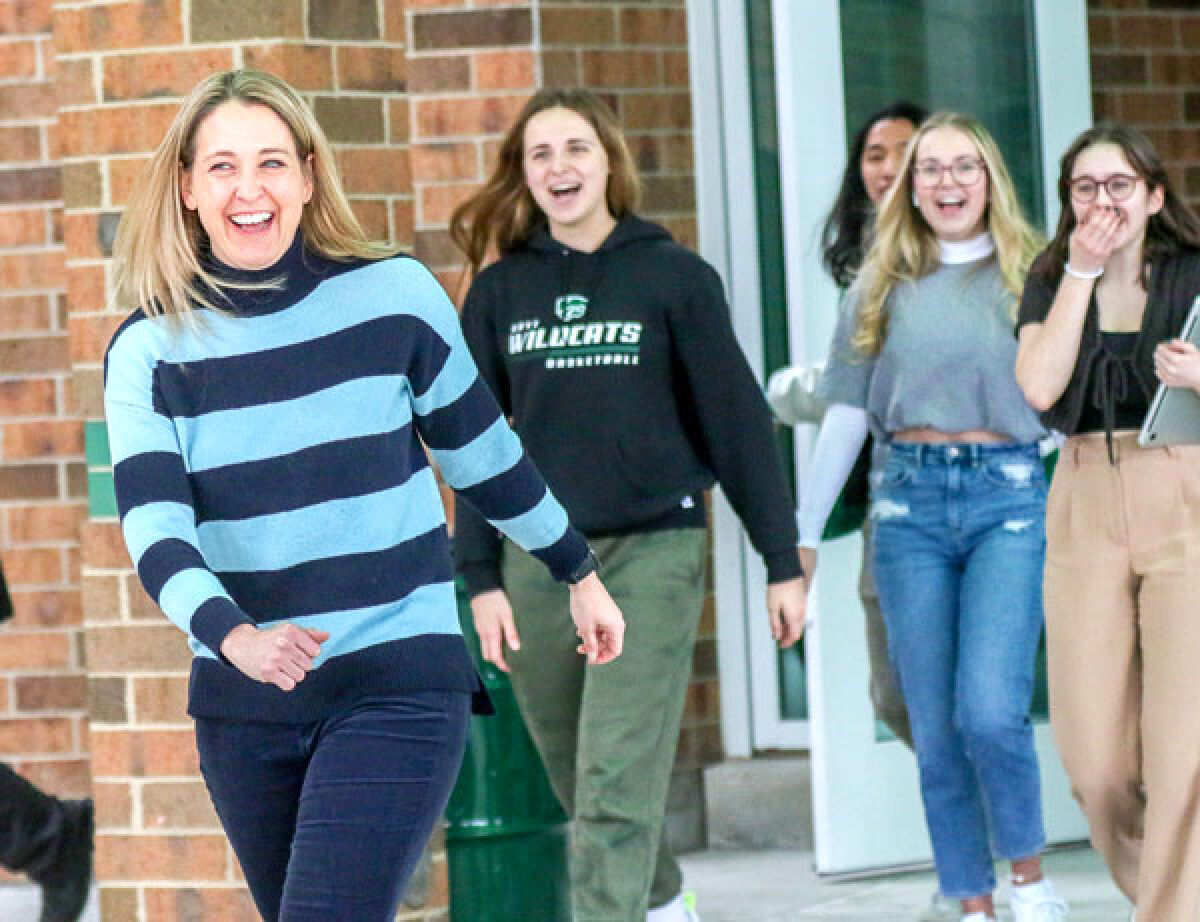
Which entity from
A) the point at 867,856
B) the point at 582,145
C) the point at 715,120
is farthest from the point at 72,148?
the point at 867,856

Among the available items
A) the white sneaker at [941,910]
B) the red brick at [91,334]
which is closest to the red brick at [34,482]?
the red brick at [91,334]

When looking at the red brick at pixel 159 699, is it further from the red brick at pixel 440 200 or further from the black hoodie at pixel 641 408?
the red brick at pixel 440 200

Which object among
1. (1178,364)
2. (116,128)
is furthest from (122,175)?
(1178,364)

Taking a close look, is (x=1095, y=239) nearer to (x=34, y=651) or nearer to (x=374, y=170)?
(x=374, y=170)

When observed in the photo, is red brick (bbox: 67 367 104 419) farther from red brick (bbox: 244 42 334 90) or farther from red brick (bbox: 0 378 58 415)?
red brick (bbox: 0 378 58 415)

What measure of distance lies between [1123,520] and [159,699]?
1878 millimetres

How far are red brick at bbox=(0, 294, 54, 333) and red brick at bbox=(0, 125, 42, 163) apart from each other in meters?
0.36

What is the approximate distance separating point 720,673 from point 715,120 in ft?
4.94

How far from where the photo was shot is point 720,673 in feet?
21.2

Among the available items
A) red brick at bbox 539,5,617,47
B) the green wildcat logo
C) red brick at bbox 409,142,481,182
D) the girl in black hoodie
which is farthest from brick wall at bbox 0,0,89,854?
the green wildcat logo

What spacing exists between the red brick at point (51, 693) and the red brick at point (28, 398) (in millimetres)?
677

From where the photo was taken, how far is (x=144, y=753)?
4.63 meters

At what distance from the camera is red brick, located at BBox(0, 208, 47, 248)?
606 centimetres

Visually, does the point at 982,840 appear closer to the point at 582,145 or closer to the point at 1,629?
the point at 582,145
